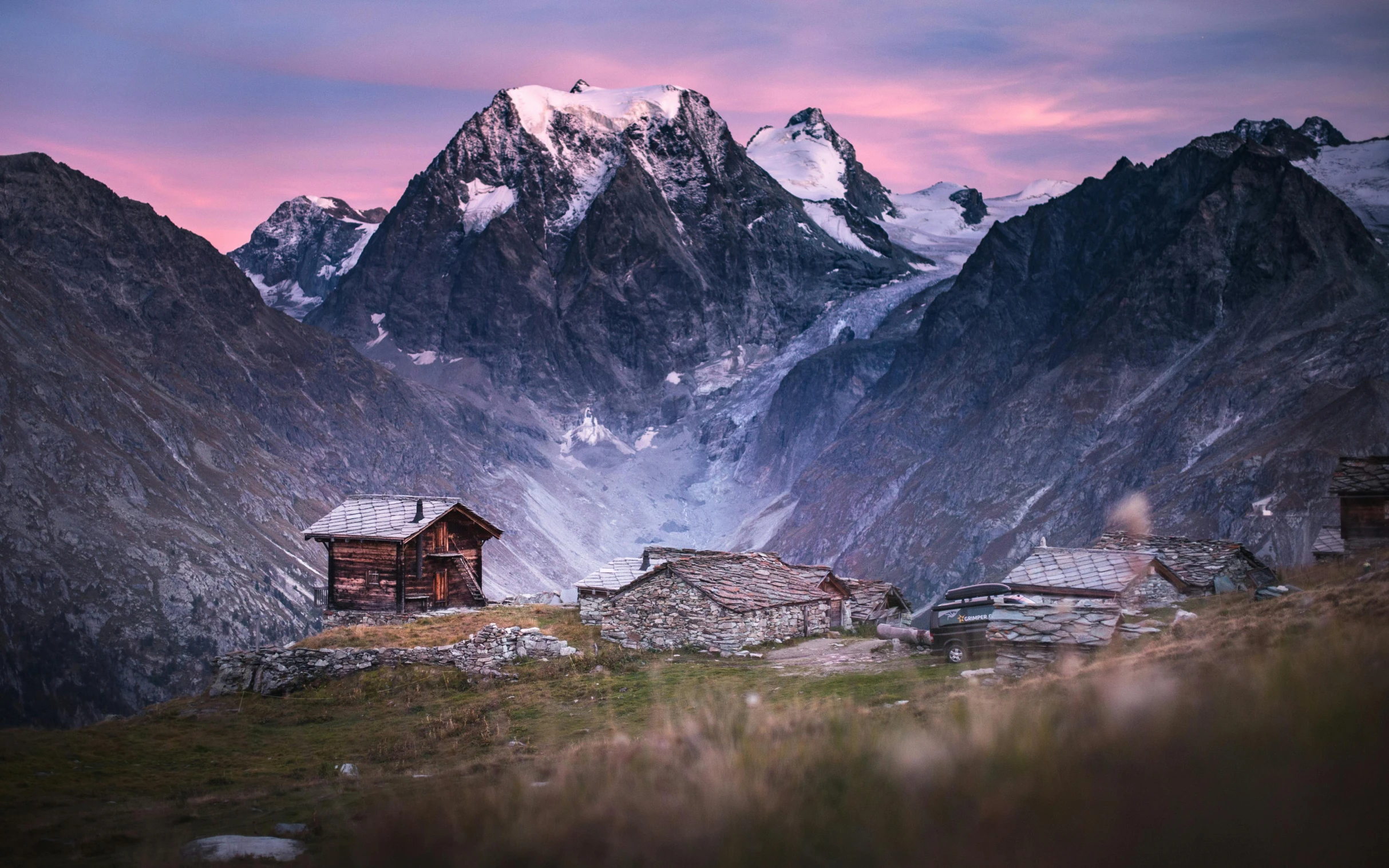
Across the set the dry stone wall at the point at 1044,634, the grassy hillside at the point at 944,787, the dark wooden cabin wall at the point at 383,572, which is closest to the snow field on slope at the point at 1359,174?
the dark wooden cabin wall at the point at 383,572

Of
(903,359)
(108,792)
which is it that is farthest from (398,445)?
(108,792)

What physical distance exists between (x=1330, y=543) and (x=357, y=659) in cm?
3423

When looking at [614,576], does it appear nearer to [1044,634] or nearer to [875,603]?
[875,603]

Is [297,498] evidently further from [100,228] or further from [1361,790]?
[1361,790]

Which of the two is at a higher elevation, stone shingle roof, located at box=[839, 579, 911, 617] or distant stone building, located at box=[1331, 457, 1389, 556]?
distant stone building, located at box=[1331, 457, 1389, 556]

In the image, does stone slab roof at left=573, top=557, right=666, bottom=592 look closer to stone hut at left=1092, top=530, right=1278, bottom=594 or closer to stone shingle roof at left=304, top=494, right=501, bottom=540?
stone shingle roof at left=304, top=494, right=501, bottom=540

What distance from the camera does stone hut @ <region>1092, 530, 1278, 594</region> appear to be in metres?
28.7

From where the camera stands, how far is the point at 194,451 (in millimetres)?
133375

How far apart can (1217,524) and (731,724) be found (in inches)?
3835

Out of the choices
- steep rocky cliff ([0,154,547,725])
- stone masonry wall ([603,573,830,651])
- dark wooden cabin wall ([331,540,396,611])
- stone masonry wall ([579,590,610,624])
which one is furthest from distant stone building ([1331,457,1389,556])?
steep rocky cliff ([0,154,547,725])

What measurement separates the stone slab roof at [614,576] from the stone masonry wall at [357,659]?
7137 millimetres

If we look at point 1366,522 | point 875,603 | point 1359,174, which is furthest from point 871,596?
point 1359,174

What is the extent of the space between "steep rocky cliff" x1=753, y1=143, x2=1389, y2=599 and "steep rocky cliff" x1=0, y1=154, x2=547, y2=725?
66374 millimetres

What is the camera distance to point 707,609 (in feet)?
102
